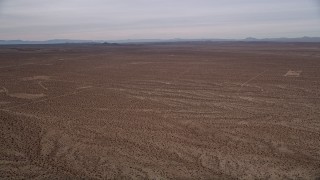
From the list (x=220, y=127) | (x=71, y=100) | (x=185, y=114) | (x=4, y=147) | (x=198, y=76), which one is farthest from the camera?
(x=198, y=76)

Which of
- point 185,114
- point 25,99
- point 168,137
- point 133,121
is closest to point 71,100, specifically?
point 25,99

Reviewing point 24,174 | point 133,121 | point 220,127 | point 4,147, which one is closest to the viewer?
point 24,174

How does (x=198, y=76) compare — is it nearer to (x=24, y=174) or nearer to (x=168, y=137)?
(x=168, y=137)

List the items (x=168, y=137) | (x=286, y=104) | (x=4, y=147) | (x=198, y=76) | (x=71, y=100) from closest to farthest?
(x=4, y=147)
(x=168, y=137)
(x=286, y=104)
(x=71, y=100)
(x=198, y=76)

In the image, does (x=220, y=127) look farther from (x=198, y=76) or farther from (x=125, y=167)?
(x=198, y=76)

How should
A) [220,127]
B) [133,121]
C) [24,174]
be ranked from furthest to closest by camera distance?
[133,121] → [220,127] → [24,174]

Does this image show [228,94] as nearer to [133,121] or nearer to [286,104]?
[286,104]

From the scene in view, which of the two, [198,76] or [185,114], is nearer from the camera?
[185,114]

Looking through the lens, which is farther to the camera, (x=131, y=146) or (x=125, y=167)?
(x=131, y=146)

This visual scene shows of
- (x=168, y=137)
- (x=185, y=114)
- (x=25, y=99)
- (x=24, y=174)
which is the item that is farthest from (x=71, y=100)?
(x=24, y=174)
